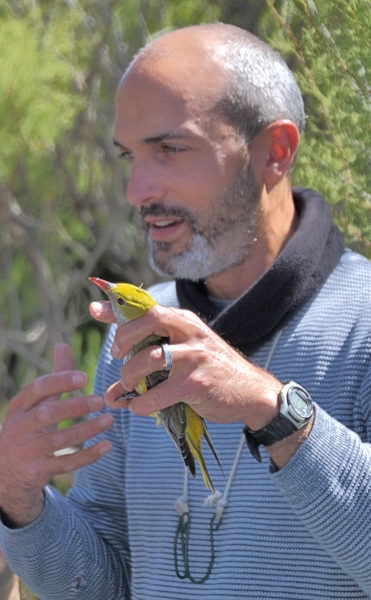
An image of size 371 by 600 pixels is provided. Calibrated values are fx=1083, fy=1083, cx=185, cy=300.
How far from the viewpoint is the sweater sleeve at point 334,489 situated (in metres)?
1.70

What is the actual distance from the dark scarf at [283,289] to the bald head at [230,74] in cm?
28

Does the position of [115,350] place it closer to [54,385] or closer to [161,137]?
[54,385]

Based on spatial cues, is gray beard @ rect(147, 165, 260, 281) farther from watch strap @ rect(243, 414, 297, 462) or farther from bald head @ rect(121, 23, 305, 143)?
watch strap @ rect(243, 414, 297, 462)

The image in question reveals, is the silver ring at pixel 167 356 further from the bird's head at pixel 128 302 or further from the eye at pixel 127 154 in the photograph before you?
the eye at pixel 127 154

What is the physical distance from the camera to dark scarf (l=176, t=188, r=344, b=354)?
210cm

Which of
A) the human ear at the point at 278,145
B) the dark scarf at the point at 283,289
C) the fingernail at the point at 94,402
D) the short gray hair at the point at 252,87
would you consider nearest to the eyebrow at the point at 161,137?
the short gray hair at the point at 252,87

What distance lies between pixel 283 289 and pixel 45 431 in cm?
53

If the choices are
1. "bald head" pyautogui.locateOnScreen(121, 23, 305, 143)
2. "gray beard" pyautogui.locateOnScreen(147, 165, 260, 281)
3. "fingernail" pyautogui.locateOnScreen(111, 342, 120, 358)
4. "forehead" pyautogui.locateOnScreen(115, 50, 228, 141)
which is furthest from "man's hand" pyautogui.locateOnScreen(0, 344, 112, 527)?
"bald head" pyautogui.locateOnScreen(121, 23, 305, 143)

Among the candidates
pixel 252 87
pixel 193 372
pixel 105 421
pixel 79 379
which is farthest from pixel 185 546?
pixel 252 87

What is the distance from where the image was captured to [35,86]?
3500 mm


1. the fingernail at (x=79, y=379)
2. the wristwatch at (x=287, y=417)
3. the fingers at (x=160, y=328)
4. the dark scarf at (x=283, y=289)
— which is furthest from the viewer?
the dark scarf at (x=283, y=289)

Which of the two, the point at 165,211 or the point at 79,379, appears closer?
the point at 79,379

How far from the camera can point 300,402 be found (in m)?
1.69

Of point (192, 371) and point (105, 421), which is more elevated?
point (192, 371)
